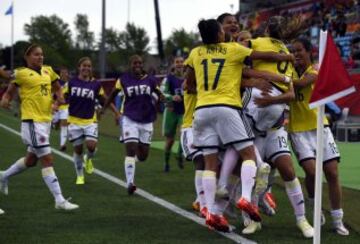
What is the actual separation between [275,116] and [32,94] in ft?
10.7

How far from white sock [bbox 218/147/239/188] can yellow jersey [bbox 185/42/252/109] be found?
1.71 ft

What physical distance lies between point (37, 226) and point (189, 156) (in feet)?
7.14

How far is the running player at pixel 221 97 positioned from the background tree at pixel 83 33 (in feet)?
361

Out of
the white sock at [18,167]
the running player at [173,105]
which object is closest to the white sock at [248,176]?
the white sock at [18,167]

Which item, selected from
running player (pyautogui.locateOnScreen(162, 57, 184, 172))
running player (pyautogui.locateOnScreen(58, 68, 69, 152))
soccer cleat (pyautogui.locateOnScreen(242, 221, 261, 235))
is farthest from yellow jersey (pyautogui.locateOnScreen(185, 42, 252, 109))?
running player (pyautogui.locateOnScreen(58, 68, 69, 152))

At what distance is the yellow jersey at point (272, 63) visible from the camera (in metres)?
7.55

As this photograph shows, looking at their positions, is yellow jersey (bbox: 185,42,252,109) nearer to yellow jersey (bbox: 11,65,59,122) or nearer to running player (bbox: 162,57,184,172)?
yellow jersey (bbox: 11,65,59,122)

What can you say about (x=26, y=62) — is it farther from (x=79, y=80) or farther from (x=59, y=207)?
(x=79, y=80)

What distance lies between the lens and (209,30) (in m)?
7.40

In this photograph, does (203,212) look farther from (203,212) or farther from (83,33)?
(83,33)

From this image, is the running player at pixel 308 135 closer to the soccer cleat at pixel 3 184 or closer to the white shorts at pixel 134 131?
the white shorts at pixel 134 131

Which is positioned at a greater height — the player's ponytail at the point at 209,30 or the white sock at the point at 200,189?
the player's ponytail at the point at 209,30

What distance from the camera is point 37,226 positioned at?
8.09 m

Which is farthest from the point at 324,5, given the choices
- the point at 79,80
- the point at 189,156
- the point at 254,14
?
the point at 189,156
